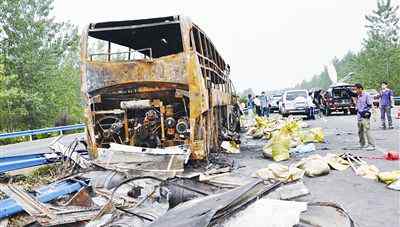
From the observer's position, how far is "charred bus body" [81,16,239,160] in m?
9.12

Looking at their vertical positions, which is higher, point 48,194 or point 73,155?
point 73,155

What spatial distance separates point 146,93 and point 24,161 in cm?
291

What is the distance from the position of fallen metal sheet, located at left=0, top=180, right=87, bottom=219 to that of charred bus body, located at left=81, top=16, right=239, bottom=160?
1.69 meters

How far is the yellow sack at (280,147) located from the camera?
11.1 m

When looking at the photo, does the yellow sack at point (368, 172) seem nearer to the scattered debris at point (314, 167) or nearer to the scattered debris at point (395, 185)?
the scattered debris at point (314, 167)

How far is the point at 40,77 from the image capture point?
36812mm

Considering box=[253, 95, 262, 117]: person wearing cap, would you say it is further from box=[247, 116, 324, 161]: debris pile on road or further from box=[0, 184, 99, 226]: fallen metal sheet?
box=[0, 184, 99, 226]: fallen metal sheet

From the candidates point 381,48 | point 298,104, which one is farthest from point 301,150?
point 381,48

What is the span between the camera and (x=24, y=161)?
31.4 feet

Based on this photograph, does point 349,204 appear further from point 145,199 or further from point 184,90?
point 184,90

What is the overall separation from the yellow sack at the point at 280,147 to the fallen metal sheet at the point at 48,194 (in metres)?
5.23

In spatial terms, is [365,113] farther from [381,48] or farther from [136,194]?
[381,48]

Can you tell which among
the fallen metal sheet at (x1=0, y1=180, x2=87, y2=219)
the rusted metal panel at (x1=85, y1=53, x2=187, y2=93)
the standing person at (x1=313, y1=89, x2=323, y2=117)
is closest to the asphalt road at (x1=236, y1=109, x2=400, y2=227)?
the rusted metal panel at (x1=85, y1=53, x2=187, y2=93)

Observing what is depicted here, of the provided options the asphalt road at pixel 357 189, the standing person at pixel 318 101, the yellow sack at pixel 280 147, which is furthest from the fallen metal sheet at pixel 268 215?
the standing person at pixel 318 101
